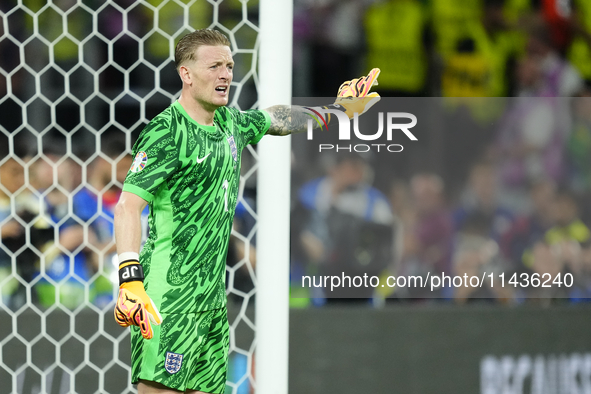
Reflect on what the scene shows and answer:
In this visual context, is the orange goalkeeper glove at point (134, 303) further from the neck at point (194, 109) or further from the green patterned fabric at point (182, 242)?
the neck at point (194, 109)

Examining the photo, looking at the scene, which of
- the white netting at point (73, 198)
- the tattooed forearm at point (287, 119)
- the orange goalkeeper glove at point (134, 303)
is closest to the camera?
the orange goalkeeper glove at point (134, 303)

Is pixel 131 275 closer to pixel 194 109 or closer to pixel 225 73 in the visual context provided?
pixel 194 109

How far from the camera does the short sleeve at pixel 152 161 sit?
1.59 meters

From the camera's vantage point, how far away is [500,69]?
3.37 meters

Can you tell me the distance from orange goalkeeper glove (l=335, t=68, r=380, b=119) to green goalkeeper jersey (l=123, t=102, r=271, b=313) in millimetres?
585

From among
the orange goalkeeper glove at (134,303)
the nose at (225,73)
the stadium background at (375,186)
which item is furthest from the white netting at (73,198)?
the orange goalkeeper glove at (134,303)

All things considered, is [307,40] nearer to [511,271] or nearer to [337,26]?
[337,26]

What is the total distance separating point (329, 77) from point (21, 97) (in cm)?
138

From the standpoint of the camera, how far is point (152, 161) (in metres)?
1.60

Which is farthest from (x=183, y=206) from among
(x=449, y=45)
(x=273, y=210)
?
(x=449, y=45)

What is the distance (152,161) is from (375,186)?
1.70 metres

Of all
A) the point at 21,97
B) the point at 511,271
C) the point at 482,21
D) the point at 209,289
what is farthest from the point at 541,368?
the point at 21,97

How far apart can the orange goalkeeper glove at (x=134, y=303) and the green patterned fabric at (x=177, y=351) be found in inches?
5.0

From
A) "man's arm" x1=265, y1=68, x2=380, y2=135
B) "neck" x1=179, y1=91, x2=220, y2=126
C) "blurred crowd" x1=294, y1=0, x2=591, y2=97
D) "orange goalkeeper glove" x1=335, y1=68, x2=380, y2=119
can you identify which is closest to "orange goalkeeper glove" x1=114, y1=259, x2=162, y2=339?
"neck" x1=179, y1=91, x2=220, y2=126
